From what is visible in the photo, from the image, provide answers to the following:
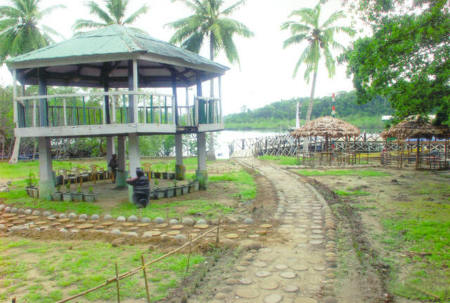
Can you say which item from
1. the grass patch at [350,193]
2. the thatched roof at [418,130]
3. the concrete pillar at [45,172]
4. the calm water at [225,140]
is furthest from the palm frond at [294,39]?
the concrete pillar at [45,172]

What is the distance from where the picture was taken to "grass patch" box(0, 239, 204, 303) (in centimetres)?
447

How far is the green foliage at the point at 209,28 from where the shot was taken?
2289 cm

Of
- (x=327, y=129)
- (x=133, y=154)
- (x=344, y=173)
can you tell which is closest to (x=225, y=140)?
(x=327, y=129)

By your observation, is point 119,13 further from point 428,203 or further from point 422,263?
point 422,263

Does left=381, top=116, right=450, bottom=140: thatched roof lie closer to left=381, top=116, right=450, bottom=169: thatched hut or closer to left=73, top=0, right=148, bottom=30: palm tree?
left=381, top=116, right=450, bottom=169: thatched hut

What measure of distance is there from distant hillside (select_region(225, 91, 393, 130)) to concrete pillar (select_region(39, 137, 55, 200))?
39810 mm

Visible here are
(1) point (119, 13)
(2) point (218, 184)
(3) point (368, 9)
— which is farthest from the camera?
(1) point (119, 13)

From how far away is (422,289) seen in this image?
4.49 m

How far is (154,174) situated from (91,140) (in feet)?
46.4

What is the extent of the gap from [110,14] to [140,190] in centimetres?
1970

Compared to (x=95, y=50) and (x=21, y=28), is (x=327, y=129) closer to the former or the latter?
(x=95, y=50)

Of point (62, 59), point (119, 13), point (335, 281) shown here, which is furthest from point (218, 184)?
point (119, 13)

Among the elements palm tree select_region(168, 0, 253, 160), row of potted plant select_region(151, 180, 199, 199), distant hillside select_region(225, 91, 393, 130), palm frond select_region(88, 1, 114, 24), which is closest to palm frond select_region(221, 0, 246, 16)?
palm tree select_region(168, 0, 253, 160)

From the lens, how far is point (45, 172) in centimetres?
1120
